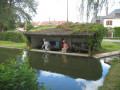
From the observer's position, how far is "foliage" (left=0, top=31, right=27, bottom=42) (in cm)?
2766

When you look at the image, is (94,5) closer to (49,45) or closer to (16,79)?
(16,79)

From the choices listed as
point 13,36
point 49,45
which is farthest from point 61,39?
point 13,36

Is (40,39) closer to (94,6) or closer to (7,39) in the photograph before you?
(7,39)

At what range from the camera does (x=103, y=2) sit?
4.71 metres

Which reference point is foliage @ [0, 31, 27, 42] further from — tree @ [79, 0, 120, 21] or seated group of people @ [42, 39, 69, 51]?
tree @ [79, 0, 120, 21]

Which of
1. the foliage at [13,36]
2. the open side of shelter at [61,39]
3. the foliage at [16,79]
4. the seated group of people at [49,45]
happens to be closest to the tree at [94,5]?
the foliage at [16,79]

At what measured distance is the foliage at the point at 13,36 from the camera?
2766cm

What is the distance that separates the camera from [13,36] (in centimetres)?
2842

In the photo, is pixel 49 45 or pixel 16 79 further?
pixel 49 45

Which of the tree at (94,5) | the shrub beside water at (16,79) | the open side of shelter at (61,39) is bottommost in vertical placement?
the shrub beside water at (16,79)

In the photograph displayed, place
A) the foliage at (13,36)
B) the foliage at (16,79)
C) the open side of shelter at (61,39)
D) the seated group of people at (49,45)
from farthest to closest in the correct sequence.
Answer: the foliage at (13,36) < the seated group of people at (49,45) < the open side of shelter at (61,39) < the foliage at (16,79)

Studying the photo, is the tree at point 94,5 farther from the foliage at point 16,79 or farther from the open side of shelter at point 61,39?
the open side of shelter at point 61,39

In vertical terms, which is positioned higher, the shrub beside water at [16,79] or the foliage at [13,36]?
the foliage at [13,36]

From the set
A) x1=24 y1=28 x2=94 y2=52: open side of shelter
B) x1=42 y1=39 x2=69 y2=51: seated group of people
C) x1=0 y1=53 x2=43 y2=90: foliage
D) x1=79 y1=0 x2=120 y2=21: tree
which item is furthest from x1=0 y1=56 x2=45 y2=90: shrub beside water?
x1=42 y1=39 x2=69 y2=51: seated group of people
